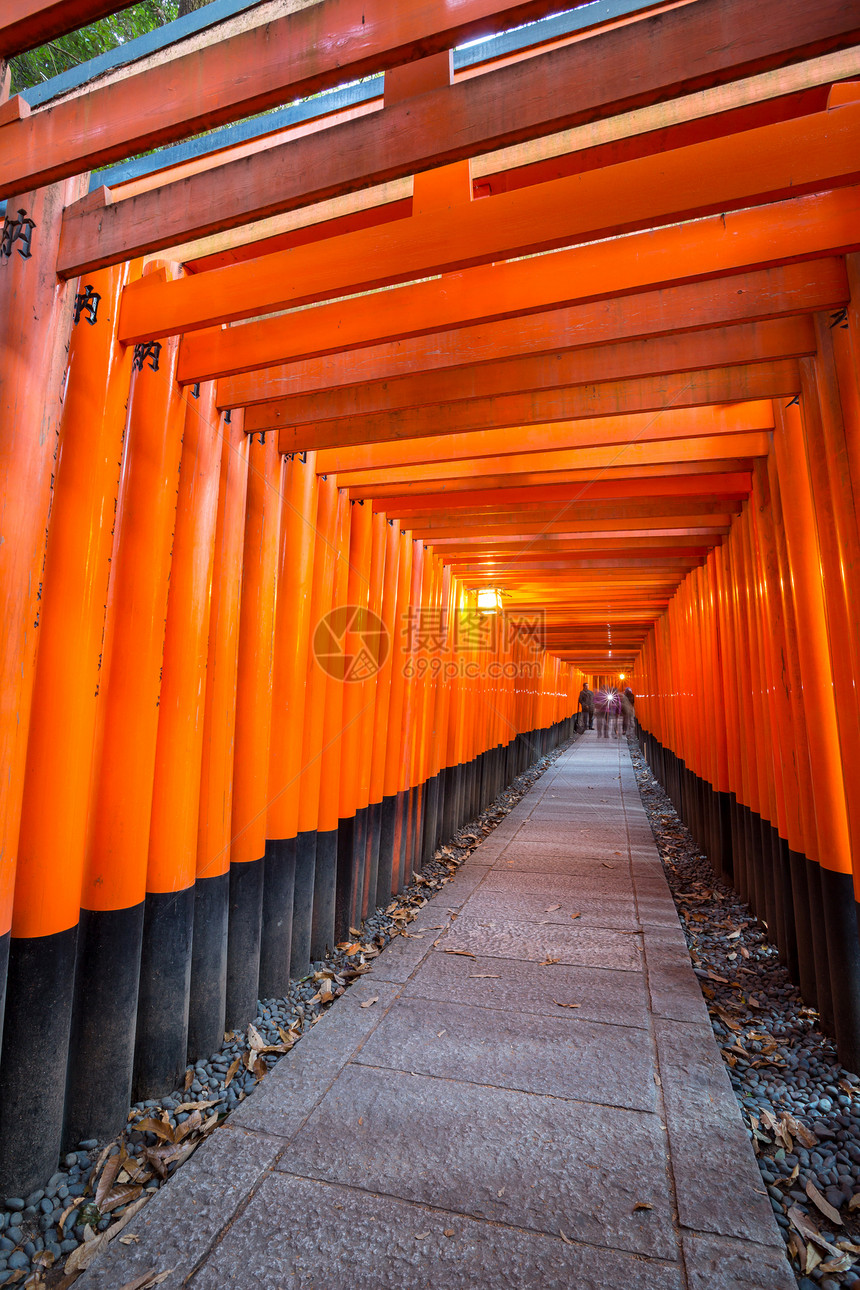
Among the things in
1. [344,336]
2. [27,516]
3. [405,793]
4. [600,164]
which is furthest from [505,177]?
[405,793]

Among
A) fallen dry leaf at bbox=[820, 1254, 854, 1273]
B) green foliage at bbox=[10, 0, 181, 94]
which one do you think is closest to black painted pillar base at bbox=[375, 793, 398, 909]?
fallen dry leaf at bbox=[820, 1254, 854, 1273]

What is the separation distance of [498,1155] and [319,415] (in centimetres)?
384

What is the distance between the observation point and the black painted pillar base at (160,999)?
3.06 meters

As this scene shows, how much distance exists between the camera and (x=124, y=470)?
9.70ft

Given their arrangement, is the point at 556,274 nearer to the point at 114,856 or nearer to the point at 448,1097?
the point at 114,856

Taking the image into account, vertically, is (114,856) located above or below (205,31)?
below

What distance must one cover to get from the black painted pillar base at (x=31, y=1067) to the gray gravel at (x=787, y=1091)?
276cm

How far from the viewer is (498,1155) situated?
2.53 m

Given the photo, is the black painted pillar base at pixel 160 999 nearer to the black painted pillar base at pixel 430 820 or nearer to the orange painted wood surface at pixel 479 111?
the orange painted wood surface at pixel 479 111

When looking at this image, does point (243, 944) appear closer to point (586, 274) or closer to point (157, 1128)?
point (157, 1128)

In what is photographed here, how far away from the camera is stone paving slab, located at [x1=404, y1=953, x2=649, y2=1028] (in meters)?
3.82

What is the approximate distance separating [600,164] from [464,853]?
773cm

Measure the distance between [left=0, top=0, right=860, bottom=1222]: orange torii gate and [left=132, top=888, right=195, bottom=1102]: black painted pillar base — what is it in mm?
20

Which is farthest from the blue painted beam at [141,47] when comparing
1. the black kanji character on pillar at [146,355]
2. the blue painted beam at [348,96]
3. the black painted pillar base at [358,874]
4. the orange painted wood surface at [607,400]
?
the black painted pillar base at [358,874]
